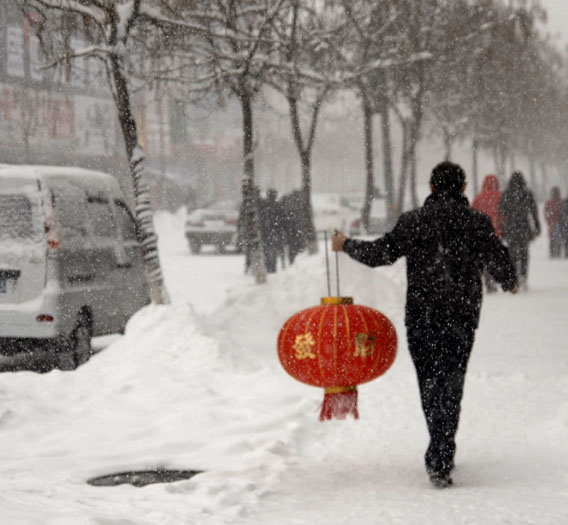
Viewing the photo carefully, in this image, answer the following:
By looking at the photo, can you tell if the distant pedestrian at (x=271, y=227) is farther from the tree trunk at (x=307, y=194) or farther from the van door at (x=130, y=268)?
the van door at (x=130, y=268)

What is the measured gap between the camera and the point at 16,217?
1020cm

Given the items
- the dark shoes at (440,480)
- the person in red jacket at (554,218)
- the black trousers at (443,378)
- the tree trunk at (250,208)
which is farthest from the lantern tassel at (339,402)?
the person in red jacket at (554,218)

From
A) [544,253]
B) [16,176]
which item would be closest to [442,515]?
[16,176]

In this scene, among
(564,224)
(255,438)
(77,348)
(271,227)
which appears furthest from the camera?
(564,224)

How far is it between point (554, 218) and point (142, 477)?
21.4 m

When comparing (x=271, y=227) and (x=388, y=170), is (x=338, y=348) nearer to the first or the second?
(x=271, y=227)

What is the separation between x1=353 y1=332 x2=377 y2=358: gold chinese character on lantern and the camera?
5.71m

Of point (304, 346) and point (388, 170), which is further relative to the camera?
point (388, 170)

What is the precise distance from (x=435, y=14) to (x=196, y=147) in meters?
47.4

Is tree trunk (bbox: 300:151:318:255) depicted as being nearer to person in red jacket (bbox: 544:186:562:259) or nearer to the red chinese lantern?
person in red jacket (bbox: 544:186:562:259)

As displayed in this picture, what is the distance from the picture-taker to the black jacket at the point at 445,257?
19.3 feet

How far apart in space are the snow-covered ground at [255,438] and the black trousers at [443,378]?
0.73ft

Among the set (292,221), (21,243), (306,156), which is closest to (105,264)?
(21,243)

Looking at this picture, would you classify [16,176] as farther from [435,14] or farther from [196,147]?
[196,147]
